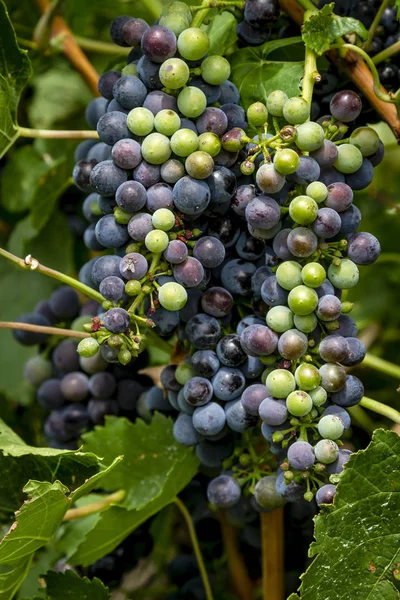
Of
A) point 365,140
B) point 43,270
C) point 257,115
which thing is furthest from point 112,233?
point 365,140

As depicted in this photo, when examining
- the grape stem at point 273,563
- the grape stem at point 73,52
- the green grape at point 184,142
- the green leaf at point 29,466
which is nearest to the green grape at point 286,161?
the green grape at point 184,142

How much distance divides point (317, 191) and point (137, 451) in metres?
0.60

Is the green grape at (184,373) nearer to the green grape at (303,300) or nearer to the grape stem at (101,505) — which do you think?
the green grape at (303,300)

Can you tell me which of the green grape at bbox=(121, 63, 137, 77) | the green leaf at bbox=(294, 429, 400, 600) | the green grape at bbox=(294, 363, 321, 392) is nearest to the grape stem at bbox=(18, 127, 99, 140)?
the green grape at bbox=(121, 63, 137, 77)

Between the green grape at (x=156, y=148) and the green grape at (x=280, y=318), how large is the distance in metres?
0.23

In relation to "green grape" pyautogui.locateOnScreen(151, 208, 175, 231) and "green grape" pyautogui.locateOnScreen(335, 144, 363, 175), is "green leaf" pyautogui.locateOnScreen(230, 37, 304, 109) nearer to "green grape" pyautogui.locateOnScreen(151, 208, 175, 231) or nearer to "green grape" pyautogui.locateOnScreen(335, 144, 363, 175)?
"green grape" pyautogui.locateOnScreen(335, 144, 363, 175)

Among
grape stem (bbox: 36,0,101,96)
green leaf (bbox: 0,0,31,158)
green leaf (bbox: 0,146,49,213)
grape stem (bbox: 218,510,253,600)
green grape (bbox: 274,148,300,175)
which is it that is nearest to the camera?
green grape (bbox: 274,148,300,175)

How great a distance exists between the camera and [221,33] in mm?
1058

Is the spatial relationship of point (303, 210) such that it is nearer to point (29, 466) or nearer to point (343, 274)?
point (343, 274)

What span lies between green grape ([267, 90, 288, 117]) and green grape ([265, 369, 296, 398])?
1.05 feet

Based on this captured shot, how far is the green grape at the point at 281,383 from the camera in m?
0.89

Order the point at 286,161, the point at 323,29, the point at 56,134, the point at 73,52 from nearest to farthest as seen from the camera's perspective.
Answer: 1. the point at 286,161
2. the point at 323,29
3. the point at 56,134
4. the point at 73,52

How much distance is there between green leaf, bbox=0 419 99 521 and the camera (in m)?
1.02

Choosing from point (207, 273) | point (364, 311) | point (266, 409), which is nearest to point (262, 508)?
point (266, 409)
